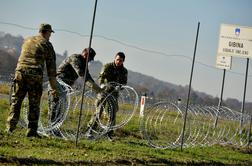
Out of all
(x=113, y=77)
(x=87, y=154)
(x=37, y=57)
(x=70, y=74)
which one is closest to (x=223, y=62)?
(x=113, y=77)

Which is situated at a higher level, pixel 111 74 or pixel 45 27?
pixel 45 27

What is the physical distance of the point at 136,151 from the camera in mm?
10891

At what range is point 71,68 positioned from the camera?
12.4 metres

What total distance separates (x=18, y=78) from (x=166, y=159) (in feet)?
11.2

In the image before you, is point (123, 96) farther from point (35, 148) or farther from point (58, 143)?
point (35, 148)

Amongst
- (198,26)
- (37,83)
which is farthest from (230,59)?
(37,83)

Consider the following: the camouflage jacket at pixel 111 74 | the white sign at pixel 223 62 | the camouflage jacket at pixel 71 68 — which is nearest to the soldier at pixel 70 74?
the camouflage jacket at pixel 71 68

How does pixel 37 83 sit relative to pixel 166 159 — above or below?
above

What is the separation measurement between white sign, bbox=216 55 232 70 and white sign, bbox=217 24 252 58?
0.69 feet

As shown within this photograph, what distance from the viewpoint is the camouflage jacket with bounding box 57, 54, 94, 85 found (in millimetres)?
11703

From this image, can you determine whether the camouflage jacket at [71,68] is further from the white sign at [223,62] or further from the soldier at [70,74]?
the white sign at [223,62]

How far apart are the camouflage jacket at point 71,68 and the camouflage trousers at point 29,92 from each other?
155 cm

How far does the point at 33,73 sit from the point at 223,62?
10405mm

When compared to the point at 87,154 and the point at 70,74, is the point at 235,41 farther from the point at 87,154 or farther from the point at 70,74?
the point at 87,154
